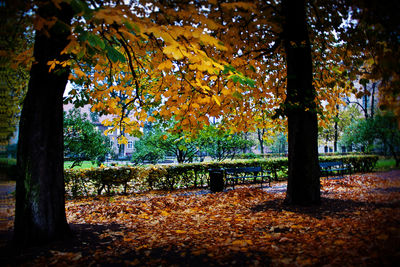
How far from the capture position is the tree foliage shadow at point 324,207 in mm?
5275

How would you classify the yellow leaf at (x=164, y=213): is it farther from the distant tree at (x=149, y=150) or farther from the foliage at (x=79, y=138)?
the distant tree at (x=149, y=150)

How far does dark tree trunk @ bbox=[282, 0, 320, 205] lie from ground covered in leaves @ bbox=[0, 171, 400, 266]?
48 centimetres

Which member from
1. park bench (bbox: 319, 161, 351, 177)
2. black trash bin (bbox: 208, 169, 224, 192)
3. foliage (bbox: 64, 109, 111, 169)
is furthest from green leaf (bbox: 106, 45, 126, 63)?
park bench (bbox: 319, 161, 351, 177)

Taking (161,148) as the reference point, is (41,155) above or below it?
above

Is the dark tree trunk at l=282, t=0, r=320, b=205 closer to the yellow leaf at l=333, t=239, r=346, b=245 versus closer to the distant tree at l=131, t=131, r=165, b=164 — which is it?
the yellow leaf at l=333, t=239, r=346, b=245

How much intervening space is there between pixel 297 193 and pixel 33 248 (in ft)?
18.6

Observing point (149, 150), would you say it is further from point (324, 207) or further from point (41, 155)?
point (41, 155)

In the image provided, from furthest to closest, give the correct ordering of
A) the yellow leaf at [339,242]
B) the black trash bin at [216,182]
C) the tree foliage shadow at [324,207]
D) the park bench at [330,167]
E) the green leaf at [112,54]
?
1. the park bench at [330,167]
2. the black trash bin at [216,182]
3. the tree foliage shadow at [324,207]
4. the yellow leaf at [339,242]
5. the green leaf at [112,54]

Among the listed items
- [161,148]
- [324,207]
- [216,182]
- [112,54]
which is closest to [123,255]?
[112,54]

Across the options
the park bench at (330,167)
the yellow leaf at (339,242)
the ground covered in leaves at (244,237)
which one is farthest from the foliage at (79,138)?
the park bench at (330,167)

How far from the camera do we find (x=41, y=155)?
3.84 meters

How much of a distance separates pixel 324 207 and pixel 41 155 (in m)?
6.11

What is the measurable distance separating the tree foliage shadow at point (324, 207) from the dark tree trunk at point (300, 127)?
257mm

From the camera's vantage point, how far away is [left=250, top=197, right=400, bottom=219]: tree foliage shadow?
5275 millimetres
